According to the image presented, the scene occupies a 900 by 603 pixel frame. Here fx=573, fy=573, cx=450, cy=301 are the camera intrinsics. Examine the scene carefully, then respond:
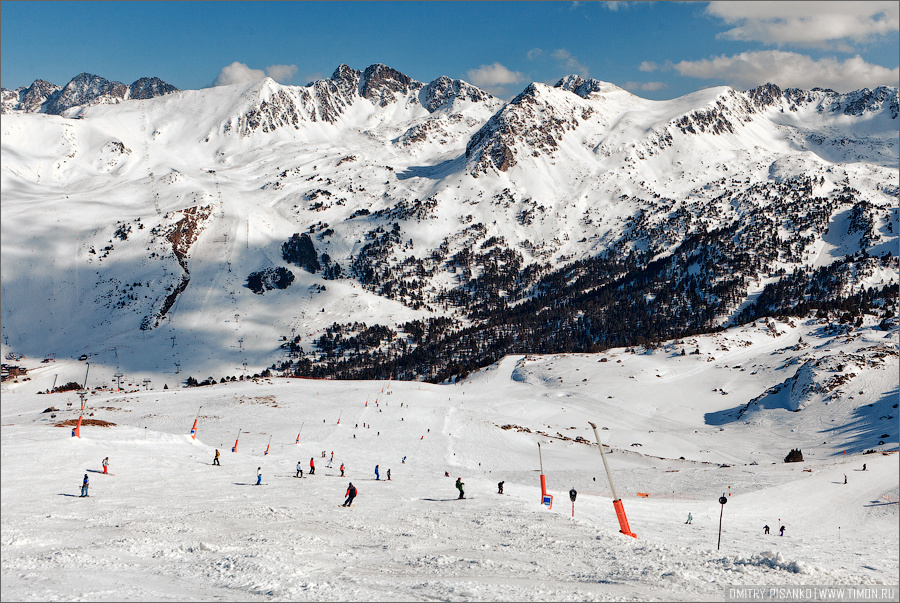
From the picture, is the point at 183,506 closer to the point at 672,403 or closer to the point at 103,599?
the point at 103,599

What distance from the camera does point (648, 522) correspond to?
38.6m

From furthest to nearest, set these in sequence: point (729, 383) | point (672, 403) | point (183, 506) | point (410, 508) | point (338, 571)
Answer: point (729, 383) < point (672, 403) < point (410, 508) < point (183, 506) < point (338, 571)

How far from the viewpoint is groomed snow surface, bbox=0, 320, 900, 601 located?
22.1 meters

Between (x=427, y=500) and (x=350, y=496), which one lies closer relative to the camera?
(x=350, y=496)

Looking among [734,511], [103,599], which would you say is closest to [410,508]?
[103,599]

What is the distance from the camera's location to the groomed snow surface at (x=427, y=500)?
22094mm

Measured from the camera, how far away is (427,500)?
41.7 m

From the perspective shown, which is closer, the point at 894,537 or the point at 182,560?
the point at 182,560

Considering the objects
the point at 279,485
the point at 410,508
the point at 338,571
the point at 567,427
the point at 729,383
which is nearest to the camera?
the point at 338,571

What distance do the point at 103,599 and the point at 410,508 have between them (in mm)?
21625

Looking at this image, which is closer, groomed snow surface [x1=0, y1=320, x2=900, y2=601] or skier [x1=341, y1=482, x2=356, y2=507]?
groomed snow surface [x1=0, y1=320, x2=900, y2=601]

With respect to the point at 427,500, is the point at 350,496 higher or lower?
higher

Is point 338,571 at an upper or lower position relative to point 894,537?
upper

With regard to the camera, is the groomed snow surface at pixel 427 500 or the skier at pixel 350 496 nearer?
the groomed snow surface at pixel 427 500
